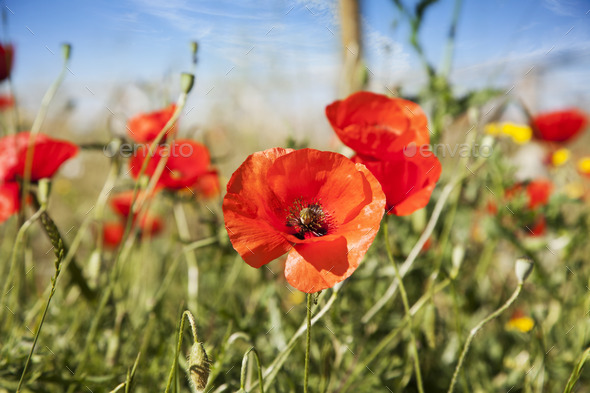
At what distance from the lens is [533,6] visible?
75 cm

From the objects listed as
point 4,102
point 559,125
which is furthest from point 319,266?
point 4,102

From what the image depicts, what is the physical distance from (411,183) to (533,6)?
45 centimetres

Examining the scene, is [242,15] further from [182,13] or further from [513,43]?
[513,43]

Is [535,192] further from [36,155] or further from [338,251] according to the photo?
[36,155]

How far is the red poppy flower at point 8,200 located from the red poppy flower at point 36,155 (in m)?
0.02

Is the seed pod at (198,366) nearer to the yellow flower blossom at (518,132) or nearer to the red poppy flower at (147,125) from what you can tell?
the red poppy flower at (147,125)

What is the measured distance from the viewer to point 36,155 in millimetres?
760

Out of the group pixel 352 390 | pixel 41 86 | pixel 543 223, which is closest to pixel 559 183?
pixel 543 223

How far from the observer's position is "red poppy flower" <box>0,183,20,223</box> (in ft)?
2.44

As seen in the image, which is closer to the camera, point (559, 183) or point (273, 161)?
point (273, 161)

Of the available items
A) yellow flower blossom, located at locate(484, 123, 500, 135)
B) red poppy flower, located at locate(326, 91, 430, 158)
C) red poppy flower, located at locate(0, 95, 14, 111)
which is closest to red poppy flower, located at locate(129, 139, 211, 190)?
red poppy flower, located at locate(326, 91, 430, 158)

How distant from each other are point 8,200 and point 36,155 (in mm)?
89

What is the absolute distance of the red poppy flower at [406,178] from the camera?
52 cm

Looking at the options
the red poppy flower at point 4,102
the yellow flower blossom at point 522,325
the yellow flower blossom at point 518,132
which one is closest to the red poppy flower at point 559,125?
the yellow flower blossom at point 518,132
